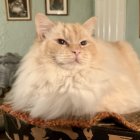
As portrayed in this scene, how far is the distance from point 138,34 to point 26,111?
1.15 metres

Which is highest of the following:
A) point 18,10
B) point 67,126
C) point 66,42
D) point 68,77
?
point 18,10

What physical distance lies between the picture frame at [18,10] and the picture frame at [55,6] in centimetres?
15

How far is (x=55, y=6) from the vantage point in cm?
208

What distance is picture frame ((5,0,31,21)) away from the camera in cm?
201

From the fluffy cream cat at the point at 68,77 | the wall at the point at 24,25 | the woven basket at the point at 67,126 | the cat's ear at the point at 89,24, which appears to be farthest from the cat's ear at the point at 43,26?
the wall at the point at 24,25

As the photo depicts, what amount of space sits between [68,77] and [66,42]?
153 millimetres

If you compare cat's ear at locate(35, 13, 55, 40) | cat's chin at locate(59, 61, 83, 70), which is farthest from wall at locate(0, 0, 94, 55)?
cat's chin at locate(59, 61, 83, 70)

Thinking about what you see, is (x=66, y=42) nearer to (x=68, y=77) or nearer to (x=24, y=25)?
(x=68, y=77)

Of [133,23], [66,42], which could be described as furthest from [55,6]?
[66,42]

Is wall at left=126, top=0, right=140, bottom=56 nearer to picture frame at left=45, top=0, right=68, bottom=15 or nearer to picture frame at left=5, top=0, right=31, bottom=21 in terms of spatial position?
picture frame at left=45, top=0, right=68, bottom=15

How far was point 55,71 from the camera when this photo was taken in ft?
3.68

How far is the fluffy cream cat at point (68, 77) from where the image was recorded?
109 centimetres

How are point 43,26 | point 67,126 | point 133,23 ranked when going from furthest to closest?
point 133,23 < point 43,26 < point 67,126

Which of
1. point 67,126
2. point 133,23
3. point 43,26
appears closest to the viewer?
point 67,126
